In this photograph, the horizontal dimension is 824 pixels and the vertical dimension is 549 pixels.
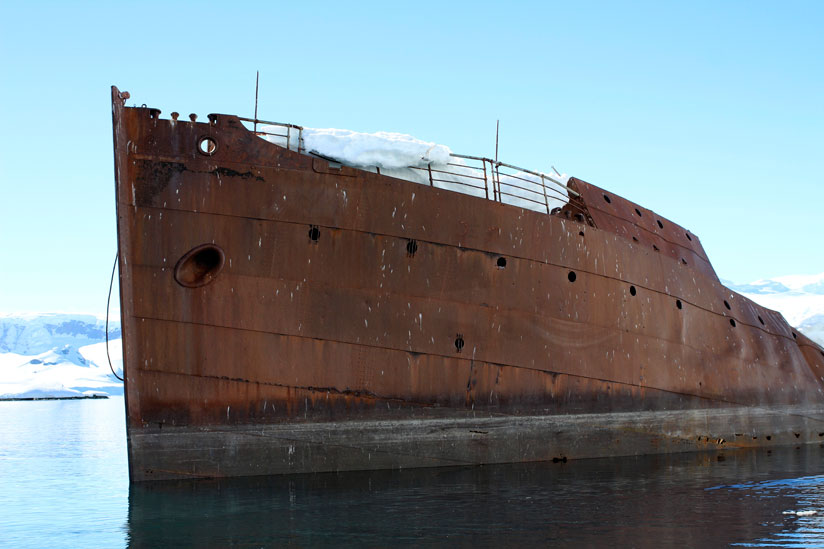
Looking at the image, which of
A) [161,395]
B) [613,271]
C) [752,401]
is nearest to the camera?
[161,395]

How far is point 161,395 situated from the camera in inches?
428

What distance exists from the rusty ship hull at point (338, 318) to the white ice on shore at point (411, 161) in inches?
17.5

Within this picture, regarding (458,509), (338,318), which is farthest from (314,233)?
(458,509)

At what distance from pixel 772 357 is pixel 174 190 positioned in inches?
518

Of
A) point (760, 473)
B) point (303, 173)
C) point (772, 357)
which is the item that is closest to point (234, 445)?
point (303, 173)

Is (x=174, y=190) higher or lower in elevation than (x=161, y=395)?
higher

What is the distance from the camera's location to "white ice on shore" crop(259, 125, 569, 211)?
12055 mm

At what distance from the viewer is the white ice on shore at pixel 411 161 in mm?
12055

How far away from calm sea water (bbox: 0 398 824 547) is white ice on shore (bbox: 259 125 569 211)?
4.55 metres

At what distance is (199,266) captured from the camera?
1120 cm

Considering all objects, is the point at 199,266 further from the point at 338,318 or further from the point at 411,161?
the point at 411,161

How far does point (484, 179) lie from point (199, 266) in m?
4.83

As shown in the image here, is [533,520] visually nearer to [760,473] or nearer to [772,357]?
[760,473]

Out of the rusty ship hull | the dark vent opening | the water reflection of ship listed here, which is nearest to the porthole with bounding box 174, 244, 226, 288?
the rusty ship hull
